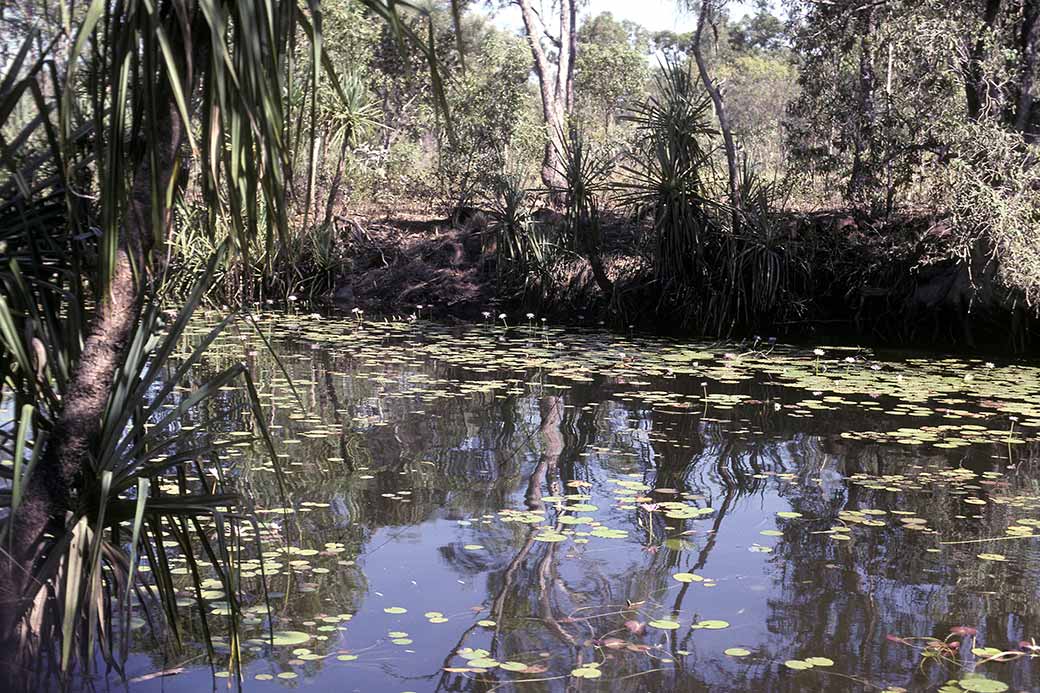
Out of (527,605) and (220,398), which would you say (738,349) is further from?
(527,605)

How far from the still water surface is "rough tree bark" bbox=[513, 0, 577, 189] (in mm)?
10094

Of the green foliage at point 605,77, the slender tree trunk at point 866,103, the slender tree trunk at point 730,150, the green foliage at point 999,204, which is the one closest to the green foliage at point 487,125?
the slender tree trunk at point 730,150

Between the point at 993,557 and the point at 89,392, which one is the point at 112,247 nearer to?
the point at 89,392

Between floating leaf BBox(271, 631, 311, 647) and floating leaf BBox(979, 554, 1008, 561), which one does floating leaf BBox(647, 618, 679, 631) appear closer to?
floating leaf BBox(271, 631, 311, 647)

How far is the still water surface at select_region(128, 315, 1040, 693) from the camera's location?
3.01 m

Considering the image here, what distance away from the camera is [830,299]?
1219 centimetres

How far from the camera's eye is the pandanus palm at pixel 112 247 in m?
1.87

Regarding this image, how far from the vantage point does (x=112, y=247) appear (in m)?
1.94

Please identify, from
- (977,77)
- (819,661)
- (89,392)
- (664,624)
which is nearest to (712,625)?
(664,624)

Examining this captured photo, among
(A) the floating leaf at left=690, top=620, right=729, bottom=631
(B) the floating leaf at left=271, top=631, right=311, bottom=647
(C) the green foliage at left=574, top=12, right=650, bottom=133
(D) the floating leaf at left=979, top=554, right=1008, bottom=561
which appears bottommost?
(A) the floating leaf at left=690, top=620, right=729, bottom=631

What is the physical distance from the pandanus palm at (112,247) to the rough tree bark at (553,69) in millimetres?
14194

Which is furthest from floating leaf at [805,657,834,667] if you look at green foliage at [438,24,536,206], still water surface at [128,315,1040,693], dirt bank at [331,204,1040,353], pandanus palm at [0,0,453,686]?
green foliage at [438,24,536,206]

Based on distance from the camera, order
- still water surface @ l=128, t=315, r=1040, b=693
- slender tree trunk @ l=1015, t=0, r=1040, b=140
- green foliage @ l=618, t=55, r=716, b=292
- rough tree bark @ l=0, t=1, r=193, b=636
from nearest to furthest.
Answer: rough tree bark @ l=0, t=1, r=193, b=636, still water surface @ l=128, t=315, r=1040, b=693, slender tree trunk @ l=1015, t=0, r=1040, b=140, green foliage @ l=618, t=55, r=716, b=292

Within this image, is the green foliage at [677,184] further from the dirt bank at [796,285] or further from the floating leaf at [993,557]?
the floating leaf at [993,557]
